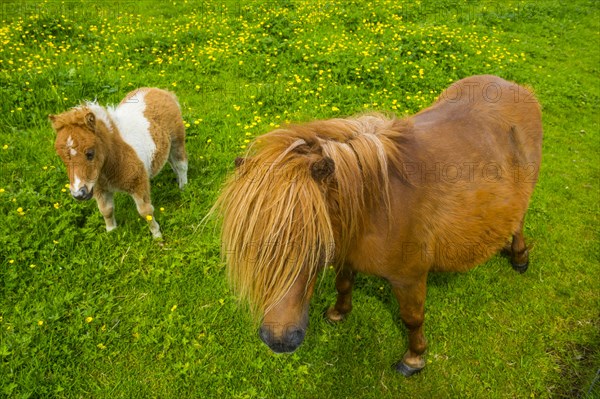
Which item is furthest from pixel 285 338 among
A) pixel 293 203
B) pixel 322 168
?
pixel 322 168

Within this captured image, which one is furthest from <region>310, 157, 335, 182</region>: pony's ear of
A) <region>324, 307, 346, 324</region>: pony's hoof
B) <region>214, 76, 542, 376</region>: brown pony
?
<region>324, 307, 346, 324</region>: pony's hoof

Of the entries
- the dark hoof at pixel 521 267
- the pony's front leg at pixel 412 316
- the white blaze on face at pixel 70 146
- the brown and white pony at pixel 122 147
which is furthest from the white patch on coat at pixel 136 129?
the dark hoof at pixel 521 267

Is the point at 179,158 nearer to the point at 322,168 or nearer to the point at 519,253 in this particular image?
the point at 322,168

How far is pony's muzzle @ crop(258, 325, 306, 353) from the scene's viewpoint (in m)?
1.94

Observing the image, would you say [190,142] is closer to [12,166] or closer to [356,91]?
[12,166]

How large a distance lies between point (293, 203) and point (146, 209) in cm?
293

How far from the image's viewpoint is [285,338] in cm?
194

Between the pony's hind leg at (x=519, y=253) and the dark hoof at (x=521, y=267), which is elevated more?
the pony's hind leg at (x=519, y=253)

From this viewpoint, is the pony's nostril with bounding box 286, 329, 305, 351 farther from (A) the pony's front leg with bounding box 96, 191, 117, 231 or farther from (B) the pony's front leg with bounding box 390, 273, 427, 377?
(A) the pony's front leg with bounding box 96, 191, 117, 231

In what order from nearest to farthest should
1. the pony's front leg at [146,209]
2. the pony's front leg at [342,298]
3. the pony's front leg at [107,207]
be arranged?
1. the pony's front leg at [342,298]
2. the pony's front leg at [107,207]
3. the pony's front leg at [146,209]

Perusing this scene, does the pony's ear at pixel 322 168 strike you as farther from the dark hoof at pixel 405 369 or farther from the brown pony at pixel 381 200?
the dark hoof at pixel 405 369

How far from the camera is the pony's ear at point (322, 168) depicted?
1.84 m

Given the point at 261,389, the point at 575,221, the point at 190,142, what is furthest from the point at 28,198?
the point at 575,221

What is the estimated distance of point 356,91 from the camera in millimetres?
6465
